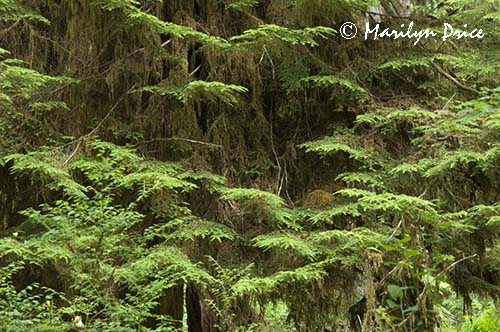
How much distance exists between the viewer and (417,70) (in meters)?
6.00

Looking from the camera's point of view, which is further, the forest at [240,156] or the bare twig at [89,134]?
the bare twig at [89,134]

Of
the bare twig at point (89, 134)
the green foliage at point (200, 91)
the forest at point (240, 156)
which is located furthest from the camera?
the bare twig at point (89, 134)

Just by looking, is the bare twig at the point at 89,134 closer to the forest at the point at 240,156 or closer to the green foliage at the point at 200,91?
the forest at the point at 240,156

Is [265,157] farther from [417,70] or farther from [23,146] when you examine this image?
[23,146]

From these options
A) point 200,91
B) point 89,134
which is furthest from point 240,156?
point 89,134

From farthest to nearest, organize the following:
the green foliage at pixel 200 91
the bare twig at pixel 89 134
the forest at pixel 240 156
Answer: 1. the bare twig at pixel 89 134
2. the green foliage at pixel 200 91
3. the forest at pixel 240 156

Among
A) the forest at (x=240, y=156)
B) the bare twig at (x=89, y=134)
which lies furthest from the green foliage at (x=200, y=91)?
the bare twig at (x=89, y=134)

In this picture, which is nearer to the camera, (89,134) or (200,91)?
(200,91)

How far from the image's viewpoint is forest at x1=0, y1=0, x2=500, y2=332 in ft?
15.0

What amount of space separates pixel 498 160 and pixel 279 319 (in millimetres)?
3916

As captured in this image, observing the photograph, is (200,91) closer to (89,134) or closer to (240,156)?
(240,156)

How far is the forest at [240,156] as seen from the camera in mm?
4566

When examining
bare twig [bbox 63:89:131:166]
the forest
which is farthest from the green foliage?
bare twig [bbox 63:89:131:166]

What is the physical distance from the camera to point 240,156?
5.74 metres
